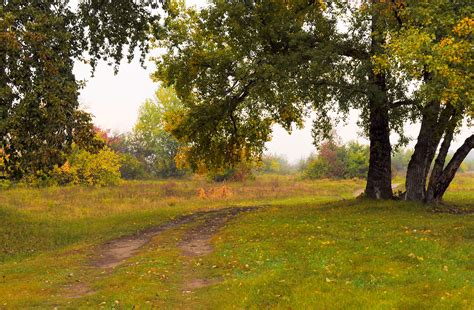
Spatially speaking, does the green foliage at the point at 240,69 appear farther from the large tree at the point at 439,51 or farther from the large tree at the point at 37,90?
the large tree at the point at 37,90

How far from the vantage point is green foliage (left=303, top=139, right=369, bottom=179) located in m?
87.8

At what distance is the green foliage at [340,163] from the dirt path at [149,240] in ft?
191

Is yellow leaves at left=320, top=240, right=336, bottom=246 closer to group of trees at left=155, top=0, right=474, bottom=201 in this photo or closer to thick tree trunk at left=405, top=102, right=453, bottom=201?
group of trees at left=155, top=0, right=474, bottom=201

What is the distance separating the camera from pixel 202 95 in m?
32.1

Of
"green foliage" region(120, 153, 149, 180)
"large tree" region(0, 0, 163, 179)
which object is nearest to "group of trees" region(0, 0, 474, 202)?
"large tree" region(0, 0, 163, 179)

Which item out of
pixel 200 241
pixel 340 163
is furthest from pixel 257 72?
pixel 340 163

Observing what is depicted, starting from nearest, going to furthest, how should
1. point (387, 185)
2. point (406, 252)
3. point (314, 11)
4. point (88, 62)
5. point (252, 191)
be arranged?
point (406, 252), point (88, 62), point (314, 11), point (387, 185), point (252, 191)

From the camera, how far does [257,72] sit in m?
26.6

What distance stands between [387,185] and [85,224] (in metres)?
20.2

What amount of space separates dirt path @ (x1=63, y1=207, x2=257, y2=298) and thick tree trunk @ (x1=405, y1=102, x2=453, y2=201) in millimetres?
11716

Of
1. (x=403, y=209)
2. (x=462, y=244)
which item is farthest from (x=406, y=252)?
(x=403, y=209)

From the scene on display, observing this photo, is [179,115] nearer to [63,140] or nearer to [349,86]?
[349,86]

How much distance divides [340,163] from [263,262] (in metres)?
75.2

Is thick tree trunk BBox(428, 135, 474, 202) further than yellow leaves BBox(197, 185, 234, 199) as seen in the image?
No
